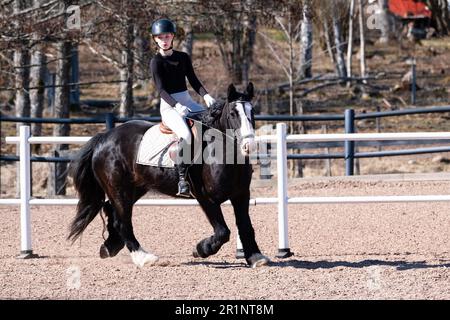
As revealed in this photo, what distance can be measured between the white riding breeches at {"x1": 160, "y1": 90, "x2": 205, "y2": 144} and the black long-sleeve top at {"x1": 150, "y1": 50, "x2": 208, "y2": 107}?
8 cm

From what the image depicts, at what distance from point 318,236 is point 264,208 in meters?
2.27

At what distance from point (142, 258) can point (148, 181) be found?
766mm

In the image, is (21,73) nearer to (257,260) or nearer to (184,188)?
(184,188)

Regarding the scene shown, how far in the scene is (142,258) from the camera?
30.1 ft

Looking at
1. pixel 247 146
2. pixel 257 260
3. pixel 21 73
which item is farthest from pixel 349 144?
pixel 247 146

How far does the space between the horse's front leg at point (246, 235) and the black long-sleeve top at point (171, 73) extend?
3.60 feet

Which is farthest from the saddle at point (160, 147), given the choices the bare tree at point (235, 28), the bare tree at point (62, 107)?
the bare tree at point (235, 28)

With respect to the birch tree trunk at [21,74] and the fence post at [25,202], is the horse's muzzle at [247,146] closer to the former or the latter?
the fence post at [25,202]

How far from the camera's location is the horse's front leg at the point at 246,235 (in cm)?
892

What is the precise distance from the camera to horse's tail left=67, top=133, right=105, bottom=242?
9688 millimetres

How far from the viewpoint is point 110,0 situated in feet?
52.0
